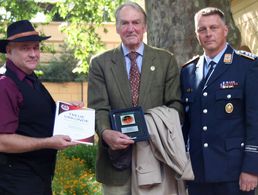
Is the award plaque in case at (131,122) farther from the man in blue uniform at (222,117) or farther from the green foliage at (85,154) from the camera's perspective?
the green foliage at (85,154)

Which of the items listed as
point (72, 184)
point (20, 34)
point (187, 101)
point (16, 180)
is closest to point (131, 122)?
point (187, 101)

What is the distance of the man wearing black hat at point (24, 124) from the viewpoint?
405 cm

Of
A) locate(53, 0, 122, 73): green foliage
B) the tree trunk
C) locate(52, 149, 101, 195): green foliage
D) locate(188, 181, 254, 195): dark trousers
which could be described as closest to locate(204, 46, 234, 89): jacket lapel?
locate(188, 181, 254, 195): dark trousers

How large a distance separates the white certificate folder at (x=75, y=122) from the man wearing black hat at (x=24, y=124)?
0.07m

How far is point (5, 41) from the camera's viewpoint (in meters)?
4.33

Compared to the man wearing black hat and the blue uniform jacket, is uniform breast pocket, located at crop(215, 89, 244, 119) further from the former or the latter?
the man wearing black hat

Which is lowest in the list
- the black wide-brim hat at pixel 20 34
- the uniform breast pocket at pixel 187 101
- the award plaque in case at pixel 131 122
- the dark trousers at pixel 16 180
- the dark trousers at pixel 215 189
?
the dark trousers at pixel 215 189

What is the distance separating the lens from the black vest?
4172 mm

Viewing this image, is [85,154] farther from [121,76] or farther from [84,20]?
[121,76]

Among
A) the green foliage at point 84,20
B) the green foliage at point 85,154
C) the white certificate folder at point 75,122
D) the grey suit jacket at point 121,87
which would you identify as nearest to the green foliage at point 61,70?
the green foliage at point 84,20

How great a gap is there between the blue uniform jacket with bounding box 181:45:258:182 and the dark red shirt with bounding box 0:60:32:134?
54.3 inches

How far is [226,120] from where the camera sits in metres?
4.49

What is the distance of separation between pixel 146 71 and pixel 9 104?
3.73 feet

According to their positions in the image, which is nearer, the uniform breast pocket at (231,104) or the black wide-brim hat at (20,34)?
the black wide-brim hat at (20,34)
